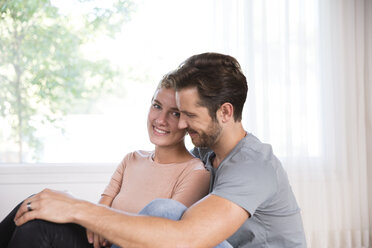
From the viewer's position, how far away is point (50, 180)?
3.63 metres

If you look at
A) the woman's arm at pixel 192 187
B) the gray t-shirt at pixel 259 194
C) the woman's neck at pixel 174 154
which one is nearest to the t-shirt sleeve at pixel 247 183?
the gray t-shirt at pixel 259 194

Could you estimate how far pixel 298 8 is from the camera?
3699 mm

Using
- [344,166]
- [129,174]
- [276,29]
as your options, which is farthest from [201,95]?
→ [344,166]

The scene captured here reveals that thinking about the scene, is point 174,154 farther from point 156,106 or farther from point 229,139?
point 229,139

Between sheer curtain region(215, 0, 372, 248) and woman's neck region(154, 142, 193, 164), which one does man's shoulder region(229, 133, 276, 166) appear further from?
sheer curtain region(215, 0, 372, 248)

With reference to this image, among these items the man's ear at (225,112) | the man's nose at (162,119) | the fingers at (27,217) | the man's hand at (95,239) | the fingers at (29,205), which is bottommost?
the man's hand at (95,239)

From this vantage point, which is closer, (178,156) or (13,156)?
(178,156)

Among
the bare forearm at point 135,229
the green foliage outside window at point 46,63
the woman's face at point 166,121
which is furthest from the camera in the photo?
the green foliage outside window at point 46,63

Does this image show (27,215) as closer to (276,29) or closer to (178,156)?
(178,156)

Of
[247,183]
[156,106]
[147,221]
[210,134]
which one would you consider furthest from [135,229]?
→ [156,106]

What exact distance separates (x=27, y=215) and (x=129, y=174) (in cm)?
67

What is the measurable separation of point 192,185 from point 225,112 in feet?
1.05

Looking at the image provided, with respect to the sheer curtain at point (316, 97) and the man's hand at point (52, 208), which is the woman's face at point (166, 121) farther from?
the sheer curtain at point (316, 97)

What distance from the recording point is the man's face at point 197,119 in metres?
1.76
